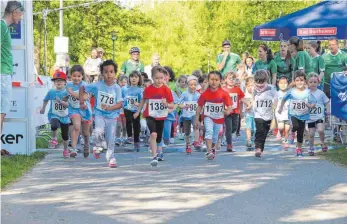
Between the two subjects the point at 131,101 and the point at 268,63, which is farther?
the point at 268,63

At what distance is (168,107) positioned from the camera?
44.6ft

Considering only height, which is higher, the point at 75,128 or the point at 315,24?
the point at 315,24

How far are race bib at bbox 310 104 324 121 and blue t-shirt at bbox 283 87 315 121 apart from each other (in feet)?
0.29

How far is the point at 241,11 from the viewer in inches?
2393

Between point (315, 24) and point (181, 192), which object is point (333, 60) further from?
point (181, 192)

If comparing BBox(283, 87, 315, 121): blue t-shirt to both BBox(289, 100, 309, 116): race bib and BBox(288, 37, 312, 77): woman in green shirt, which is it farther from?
BBox(288, 37, 312, 77): woman in green shirt

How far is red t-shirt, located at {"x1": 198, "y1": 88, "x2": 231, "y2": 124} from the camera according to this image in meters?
14.6

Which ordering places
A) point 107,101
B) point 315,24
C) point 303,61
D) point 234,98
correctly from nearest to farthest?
point 107,101
point 234,98
point 303,61
point 315,24

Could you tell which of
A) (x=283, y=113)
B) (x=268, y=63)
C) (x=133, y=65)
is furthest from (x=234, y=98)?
(x=133, y=65)

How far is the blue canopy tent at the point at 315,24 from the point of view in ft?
58.6

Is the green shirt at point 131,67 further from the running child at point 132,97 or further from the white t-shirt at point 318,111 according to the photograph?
the white t-shirt at point 318,111

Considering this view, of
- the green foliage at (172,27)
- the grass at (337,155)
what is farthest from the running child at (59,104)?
the green foliage at (172,27)

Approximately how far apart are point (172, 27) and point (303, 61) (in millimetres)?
46147

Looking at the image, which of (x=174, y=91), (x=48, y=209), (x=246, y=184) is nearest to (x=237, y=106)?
(x=174, y=91)
